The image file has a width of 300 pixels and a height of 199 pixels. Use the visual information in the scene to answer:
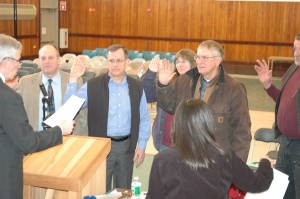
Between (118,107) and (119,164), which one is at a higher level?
(118,107)

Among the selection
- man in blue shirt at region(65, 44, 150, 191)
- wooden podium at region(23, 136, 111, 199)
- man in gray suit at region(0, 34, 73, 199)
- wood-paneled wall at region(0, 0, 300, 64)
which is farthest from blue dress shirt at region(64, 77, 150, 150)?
wood-paneled wall at region(0, 0, 300, 64)

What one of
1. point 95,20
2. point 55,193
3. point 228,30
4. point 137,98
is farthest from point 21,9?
point 55,193

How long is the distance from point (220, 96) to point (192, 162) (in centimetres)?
162

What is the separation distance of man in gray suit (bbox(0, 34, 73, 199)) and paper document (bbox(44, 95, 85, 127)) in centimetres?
51

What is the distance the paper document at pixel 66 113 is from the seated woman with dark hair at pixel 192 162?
1.31m

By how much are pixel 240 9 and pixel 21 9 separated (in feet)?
28.2

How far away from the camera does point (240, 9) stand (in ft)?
62.1

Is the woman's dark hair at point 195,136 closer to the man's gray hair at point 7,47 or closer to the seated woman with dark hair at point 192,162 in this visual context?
the seated woman with dark hair at point 192,162

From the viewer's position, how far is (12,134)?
9.59 ft

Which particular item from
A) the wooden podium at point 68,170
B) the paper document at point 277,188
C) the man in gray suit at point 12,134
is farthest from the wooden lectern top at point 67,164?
the paper document at point 277,188

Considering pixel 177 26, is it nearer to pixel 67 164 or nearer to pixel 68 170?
pixel 67 164

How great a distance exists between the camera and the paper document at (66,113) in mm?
3676

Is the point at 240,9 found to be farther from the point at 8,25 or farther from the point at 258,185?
the point at 258,185

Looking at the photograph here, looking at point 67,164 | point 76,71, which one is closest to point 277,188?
point 67,164
